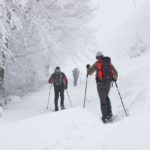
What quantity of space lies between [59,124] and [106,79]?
324cm

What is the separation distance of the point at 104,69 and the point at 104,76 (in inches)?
8.5

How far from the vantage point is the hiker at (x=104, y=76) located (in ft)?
40.2

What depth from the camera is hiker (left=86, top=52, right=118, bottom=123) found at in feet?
40.2

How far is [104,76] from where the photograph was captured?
12391 mm

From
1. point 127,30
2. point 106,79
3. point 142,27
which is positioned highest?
point 127,30

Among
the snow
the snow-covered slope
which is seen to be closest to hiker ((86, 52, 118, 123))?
the snow

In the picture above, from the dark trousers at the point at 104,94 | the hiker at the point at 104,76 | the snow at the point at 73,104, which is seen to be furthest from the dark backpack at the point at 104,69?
the snow at the point at 73,104

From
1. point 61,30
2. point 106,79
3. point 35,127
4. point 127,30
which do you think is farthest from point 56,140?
point 127,30

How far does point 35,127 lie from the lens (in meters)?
9.34

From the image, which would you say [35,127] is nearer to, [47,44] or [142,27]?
[47,44]

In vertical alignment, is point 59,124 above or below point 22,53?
below

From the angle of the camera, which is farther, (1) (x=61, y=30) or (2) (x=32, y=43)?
(1) (x=61, y=30)

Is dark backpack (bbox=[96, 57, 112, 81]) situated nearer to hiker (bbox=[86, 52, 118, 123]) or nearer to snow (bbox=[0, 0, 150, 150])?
hiker (bbox=[86, 52, 118, 123])

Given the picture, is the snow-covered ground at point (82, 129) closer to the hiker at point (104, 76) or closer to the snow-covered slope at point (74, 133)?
the snow-covered slope at point (74, 133)
